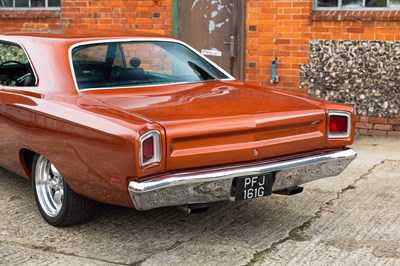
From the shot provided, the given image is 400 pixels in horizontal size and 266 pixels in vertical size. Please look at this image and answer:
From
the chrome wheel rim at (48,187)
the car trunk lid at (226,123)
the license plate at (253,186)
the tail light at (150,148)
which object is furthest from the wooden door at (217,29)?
the tail light at (150,148)

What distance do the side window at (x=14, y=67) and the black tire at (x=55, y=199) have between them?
25.0 inches

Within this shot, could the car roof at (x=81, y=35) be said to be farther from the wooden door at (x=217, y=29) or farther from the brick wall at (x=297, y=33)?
the wooden door at (x=217, y=29)

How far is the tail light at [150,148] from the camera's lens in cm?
423

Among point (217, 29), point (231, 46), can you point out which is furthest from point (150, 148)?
point (217, 29)

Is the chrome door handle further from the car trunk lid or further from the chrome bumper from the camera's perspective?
the chrome bumper

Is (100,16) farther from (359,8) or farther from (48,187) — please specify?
(48,187)

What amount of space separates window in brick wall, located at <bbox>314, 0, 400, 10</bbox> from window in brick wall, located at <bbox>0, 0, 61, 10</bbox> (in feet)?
14.2

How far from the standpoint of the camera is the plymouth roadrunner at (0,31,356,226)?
434 centimetres

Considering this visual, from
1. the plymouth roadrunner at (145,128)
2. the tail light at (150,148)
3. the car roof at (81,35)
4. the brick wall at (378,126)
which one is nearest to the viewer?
the tail light at (150,148)

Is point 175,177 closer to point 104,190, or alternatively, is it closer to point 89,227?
point 104,190

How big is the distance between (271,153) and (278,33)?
506 cm

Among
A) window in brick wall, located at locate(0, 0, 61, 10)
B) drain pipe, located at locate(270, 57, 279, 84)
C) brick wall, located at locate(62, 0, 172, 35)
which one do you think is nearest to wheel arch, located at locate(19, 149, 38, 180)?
drain pipe, located at locate(270, 57, 279, 84)

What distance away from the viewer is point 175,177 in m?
4.30

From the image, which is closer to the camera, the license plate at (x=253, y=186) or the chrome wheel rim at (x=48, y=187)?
the license plate at (x=253, y=186)
